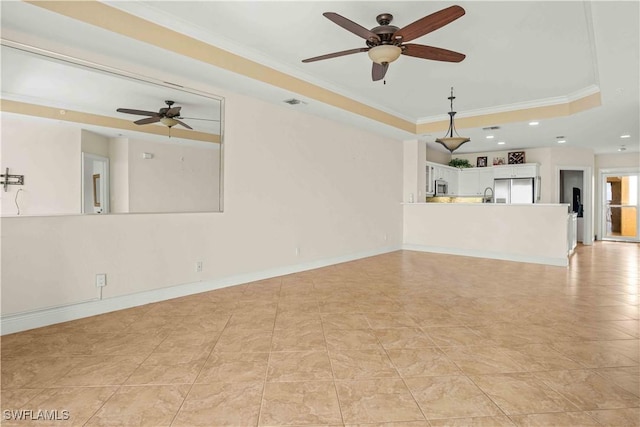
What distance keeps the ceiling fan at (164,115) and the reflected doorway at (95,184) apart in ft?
1.76

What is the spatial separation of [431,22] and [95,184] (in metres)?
3.24

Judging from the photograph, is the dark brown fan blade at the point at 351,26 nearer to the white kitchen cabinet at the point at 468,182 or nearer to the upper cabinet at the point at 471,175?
the upper cabinet at the point at 471,175

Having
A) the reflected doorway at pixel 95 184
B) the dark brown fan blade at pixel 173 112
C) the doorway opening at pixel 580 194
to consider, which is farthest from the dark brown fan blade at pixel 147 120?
the doorway opening at pixel 580 194

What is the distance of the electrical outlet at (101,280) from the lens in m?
3.08

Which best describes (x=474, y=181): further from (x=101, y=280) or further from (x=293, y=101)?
(x=101, y=280)

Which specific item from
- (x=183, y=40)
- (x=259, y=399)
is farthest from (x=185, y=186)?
(x=259, y=399)

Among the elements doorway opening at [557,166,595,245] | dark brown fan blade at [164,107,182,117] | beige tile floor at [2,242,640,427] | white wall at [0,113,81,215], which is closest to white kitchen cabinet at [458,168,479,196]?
doorway opening at [557,166,595,245]

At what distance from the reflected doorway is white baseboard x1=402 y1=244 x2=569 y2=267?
5926 millimetres

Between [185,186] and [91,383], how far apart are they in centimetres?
227

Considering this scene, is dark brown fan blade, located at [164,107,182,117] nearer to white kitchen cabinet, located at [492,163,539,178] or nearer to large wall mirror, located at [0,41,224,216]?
large wall mirror, located at [0,41,224,216]

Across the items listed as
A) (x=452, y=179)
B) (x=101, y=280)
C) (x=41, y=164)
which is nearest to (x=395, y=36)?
(x=41, y=164)

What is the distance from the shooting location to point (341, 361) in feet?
7.16

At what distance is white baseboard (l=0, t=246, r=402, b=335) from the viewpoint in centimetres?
267

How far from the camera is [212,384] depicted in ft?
6.23
